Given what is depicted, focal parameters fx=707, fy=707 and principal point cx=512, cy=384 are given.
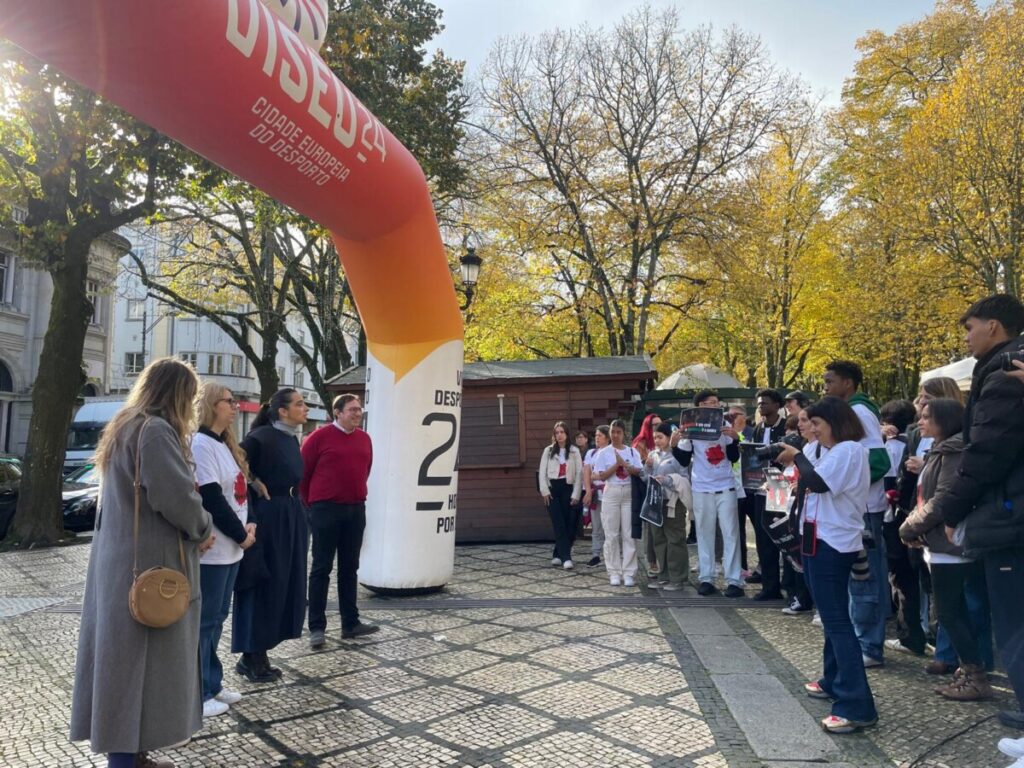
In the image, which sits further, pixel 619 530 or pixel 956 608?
pixel 619 530

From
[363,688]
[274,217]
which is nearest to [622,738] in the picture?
[363,688]

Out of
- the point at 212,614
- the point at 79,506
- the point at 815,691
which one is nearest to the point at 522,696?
the point at 815,691

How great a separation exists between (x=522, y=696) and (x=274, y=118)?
3899mm

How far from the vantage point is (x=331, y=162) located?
5148 mm

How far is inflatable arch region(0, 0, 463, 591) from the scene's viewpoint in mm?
3506

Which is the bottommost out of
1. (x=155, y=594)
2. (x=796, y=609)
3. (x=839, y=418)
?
(x=796, y=609)

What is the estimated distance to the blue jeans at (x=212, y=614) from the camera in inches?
162

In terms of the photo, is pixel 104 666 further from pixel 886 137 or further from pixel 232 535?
pixel 886 137

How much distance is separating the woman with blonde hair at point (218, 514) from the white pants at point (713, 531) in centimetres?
484

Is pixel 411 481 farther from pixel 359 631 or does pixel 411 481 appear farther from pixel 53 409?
pixel 53 409

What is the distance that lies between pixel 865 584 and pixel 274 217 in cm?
1247

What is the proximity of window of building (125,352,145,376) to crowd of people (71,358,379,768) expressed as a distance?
43456 mm

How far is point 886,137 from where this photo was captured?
23203mm

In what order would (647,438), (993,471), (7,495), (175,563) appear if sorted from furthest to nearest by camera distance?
(7,495)
(647,438)
(993,471)
(175,563)
